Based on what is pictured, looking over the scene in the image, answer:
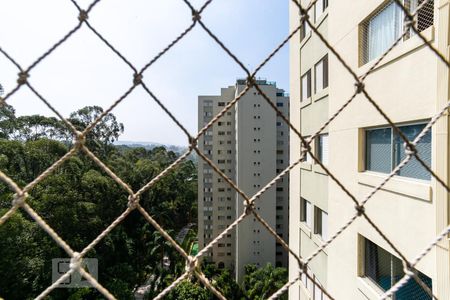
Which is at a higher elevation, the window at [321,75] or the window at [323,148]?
the window at [321,75]

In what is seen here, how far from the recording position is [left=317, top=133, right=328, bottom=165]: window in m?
2.63

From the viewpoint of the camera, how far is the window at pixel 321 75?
2688 millimetres

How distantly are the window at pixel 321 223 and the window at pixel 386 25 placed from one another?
4.95ft

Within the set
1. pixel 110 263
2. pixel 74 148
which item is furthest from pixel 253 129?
pixel 74 148

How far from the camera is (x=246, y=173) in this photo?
1131 cm

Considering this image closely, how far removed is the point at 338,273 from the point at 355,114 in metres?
1.32

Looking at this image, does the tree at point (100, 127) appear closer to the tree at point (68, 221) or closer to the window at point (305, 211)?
the tree at point (68, 221)

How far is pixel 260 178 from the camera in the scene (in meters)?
11.3

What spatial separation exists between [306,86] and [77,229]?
20.8ft

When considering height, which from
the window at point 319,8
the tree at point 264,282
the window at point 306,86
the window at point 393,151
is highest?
the window at point 319,8

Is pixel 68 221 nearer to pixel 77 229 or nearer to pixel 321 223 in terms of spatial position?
pixel 77 229

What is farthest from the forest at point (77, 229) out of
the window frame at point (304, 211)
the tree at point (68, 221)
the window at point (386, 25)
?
the window at point (386, 25)

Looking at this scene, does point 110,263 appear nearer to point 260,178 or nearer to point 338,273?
point 260,178

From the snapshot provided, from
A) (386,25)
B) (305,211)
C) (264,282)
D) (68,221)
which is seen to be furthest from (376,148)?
(264,282)
